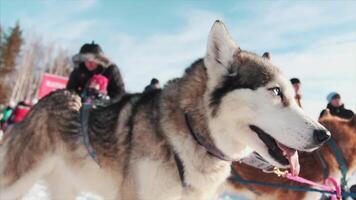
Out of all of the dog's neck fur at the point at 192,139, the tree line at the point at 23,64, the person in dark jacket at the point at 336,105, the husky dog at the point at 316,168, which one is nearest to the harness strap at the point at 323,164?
the husky dog at the point at 316,168

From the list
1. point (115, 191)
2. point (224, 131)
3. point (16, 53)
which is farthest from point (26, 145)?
point (16, 53)

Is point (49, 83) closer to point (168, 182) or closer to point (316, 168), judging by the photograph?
point (316, 168)

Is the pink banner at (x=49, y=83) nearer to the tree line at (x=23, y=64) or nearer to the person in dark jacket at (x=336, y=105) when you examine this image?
the person in dark jacket at (x=336, y=105)

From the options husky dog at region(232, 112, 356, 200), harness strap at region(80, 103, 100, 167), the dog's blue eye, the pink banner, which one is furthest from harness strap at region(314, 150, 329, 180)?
the pink banner

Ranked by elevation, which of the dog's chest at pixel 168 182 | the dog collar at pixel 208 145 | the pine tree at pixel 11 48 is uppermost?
the pine tree at pixel 11 48

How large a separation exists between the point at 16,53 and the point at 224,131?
44.5 meters

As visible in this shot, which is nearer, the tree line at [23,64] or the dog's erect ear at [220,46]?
the dog's erect ear at [220,46]

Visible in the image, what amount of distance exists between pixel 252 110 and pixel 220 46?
50cm

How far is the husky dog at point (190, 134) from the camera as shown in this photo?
2.64 meters

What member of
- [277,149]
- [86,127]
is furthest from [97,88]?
[277,149]

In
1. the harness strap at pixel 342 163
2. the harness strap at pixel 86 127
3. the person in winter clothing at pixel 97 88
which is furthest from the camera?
the harness strap at pixel 342 163

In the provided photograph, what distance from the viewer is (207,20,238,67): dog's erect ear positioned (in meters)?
2.84

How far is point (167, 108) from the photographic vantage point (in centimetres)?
306

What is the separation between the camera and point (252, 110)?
2635 mm
